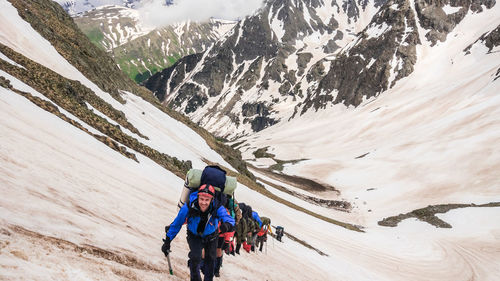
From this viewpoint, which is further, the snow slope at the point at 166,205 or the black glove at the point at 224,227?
the black glove at the point at 224,227

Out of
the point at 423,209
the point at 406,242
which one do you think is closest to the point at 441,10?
the point at 423,209

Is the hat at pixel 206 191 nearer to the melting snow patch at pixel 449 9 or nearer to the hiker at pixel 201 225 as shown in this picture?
the hiker at pixel 201 225

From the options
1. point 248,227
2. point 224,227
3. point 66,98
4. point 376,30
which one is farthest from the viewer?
point 376,30

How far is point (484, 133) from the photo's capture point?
201 ft

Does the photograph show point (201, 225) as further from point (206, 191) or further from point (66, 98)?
point (66, 98)

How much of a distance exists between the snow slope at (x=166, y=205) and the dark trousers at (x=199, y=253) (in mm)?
696

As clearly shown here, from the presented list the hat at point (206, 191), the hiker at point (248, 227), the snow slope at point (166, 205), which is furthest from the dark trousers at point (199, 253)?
the hiker at point (248, 227)

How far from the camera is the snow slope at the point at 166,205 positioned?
5.70 meters

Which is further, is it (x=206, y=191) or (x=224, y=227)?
(x=224, y=227)

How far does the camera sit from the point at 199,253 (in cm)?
655

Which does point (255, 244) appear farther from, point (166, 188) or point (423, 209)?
point (423, 209)

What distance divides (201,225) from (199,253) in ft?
1.87

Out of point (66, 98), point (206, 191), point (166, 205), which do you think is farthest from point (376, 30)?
point (206, 191)

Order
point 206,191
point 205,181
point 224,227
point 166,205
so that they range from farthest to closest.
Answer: point 166,205 → point 205,181 → point 224,227 → point 206,191
